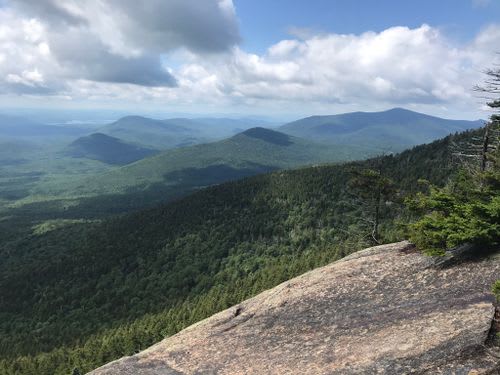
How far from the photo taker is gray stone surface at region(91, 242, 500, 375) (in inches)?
729

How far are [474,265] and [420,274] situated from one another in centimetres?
338

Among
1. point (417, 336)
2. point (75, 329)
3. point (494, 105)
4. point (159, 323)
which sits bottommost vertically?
point (75, 329)

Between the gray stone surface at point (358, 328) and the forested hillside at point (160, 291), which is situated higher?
the gray stone surface at point (358, 328)

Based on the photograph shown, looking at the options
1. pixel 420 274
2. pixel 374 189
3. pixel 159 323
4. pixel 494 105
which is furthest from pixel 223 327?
pixel 159 323

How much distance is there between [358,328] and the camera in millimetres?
22703

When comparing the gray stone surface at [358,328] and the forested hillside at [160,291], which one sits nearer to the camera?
the gray stone surface at [358,328]

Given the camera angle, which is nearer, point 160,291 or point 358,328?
point 358,328

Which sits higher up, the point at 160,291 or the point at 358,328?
the point at 358,328

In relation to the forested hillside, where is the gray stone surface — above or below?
above

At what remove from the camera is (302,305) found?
28.0 metres

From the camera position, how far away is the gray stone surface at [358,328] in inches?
729

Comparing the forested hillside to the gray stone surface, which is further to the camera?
the forested hillside

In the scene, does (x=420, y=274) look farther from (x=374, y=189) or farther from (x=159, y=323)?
(x=159, y=323)

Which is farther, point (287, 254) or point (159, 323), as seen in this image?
point (287, 254)
